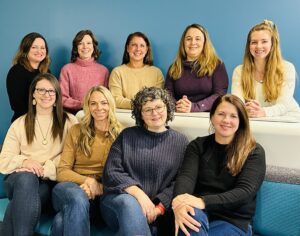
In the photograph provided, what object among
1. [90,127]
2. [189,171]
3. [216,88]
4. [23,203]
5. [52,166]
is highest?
[216,88]

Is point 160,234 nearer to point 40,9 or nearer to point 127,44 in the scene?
point 127,44

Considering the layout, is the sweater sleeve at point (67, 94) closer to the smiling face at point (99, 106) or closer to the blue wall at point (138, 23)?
the blue wall at point (138, 23)

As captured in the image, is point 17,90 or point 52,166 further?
point 17,90

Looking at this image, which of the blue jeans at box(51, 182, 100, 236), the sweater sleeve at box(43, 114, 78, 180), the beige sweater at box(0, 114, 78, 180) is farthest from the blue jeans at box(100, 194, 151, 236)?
the beige sweater at box(0, 114, 78, 180)

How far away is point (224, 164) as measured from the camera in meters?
1.95

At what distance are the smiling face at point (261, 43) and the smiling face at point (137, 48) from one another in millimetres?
850

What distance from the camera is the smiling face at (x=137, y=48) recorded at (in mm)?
2926

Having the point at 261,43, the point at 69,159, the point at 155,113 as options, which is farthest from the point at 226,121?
the point at 69,159

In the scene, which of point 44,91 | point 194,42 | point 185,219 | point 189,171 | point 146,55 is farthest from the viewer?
point 146,55

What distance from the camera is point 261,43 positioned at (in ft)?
7.88

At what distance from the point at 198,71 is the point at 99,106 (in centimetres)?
75

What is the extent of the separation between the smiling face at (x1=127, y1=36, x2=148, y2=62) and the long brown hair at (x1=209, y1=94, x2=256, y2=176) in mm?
1132

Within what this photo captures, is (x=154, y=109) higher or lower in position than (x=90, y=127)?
higher

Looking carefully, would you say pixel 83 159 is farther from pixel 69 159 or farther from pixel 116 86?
pixel 116 86
